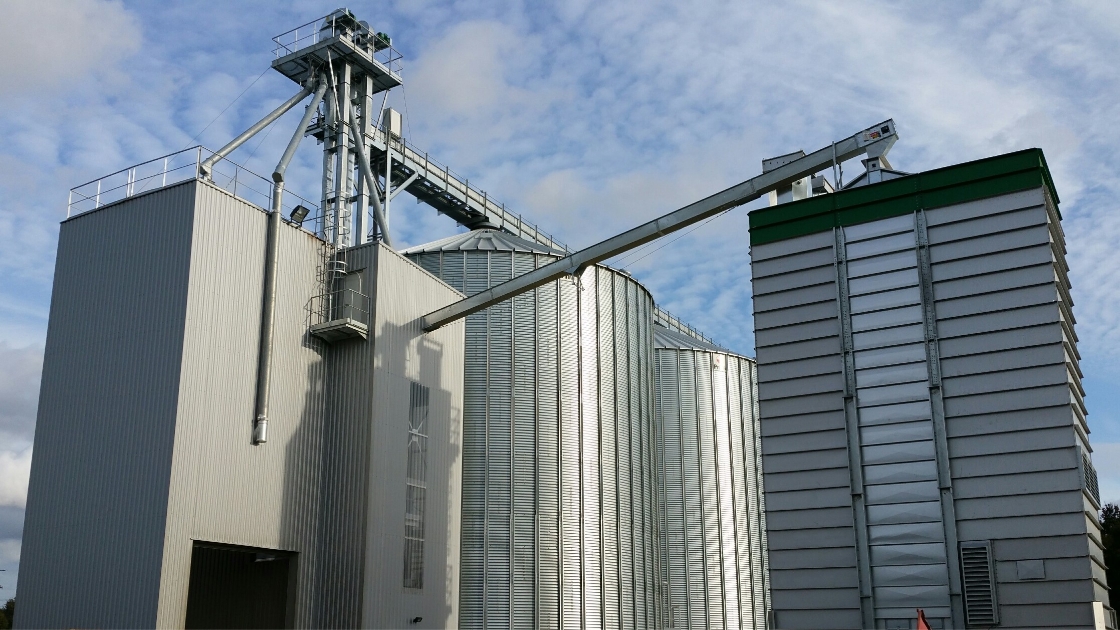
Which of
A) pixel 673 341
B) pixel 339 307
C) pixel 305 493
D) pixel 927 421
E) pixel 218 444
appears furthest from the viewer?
pixel 673 341

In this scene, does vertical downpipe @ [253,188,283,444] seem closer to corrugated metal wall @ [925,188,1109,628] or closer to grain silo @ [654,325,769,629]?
corrugated metal wall @ [925,188,1109,628]

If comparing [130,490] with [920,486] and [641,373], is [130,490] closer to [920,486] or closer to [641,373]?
[920,486]

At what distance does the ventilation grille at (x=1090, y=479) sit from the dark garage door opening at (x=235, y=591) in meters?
23.0

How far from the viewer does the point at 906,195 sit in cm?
2411

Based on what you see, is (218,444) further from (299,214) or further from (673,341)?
(673,341)

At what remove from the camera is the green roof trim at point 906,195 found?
23.0 metres

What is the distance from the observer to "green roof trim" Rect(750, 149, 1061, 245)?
2302 centimetres

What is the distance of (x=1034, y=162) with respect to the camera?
22844 mm

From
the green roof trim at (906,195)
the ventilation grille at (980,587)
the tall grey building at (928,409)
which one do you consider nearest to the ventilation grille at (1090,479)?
the tall grey building at (928,409)

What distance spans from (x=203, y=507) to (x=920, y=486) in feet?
61.8

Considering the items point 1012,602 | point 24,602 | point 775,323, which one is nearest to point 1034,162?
point 775,323

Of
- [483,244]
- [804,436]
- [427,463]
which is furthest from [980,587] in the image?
[483,244]

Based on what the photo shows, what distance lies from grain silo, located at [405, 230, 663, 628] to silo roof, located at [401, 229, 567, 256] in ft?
0.30

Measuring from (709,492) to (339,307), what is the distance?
24195 mm
